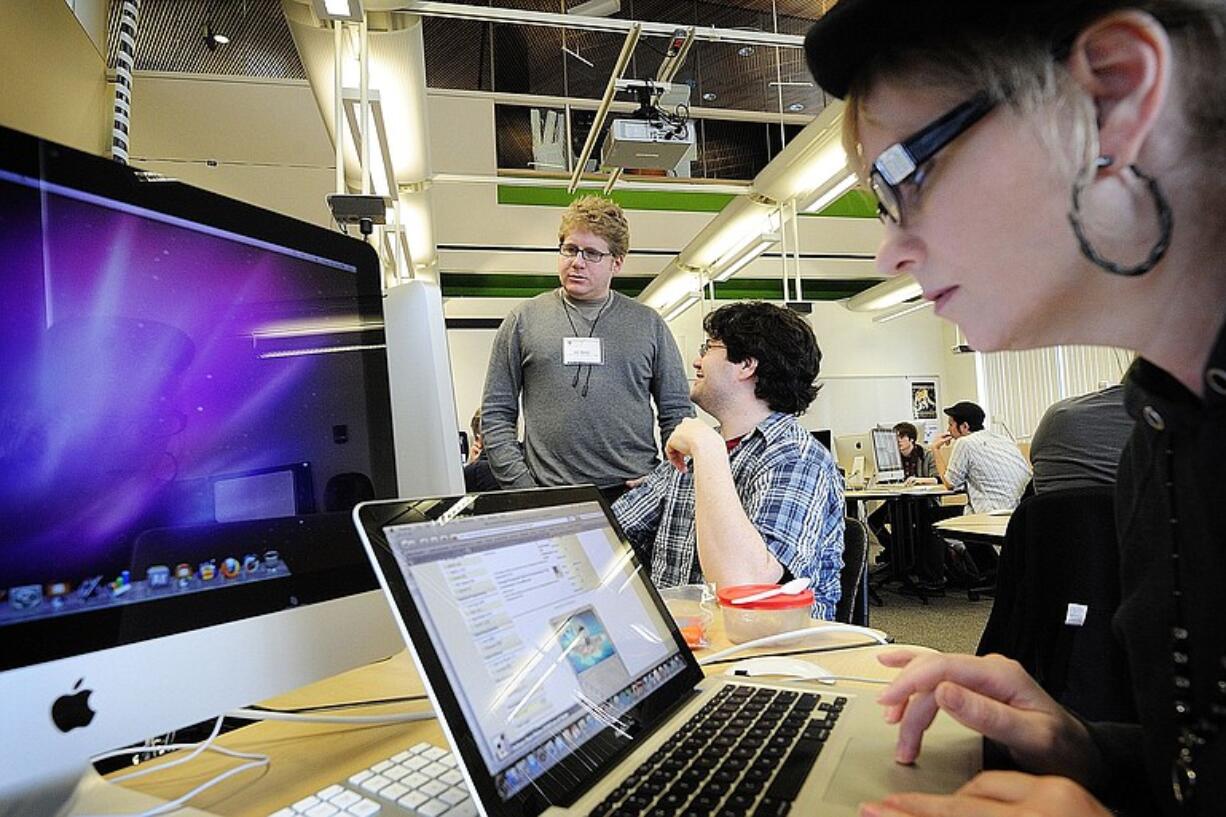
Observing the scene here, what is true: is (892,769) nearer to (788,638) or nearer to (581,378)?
(788,638)

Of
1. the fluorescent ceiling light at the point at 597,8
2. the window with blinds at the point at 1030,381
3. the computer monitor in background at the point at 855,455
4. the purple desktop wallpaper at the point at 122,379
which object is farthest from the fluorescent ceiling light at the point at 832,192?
the window with blinds at the point at 1030,381

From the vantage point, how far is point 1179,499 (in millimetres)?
552

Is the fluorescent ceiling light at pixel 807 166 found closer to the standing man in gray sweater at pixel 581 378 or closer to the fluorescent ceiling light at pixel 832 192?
the fluorescent ceiling light at pixel 832 192

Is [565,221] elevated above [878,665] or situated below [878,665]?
above

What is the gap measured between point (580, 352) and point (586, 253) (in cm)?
29

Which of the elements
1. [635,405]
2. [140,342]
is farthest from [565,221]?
[140,342]

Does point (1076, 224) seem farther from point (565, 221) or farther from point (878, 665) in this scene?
point (565, 221)

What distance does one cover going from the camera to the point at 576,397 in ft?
7.28

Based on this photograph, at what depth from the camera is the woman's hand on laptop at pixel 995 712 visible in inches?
24.6

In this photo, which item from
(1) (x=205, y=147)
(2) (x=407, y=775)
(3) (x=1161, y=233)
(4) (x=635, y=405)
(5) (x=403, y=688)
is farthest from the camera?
(1) (x=205, y=147)

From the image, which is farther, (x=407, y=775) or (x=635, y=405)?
(x=635, y=405)

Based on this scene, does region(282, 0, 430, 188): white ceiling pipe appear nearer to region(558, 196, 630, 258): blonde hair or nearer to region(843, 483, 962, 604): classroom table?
region(558, 196, 630, 258): blonde hair

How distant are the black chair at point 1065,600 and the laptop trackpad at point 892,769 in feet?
3.20

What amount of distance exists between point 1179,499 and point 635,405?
175 cm
